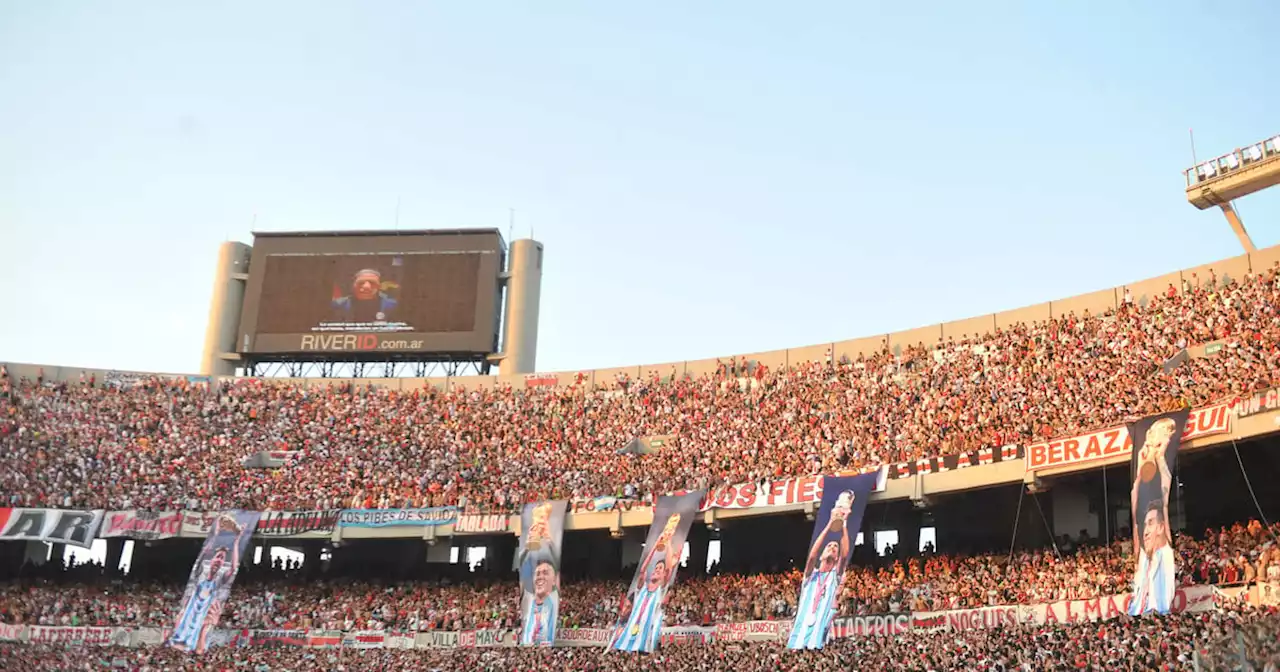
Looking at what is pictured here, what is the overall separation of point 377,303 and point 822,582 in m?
29.8

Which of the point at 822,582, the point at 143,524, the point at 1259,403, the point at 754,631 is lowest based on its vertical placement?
the point at 754,631

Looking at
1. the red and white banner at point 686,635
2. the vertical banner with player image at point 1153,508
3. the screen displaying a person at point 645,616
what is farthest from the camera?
the red and white banner at point 686,635

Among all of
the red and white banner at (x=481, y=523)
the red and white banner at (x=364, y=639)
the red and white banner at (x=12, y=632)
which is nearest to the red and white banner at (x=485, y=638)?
the red and white banner at (x=364, y=639)

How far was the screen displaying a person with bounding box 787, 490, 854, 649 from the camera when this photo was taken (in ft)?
105

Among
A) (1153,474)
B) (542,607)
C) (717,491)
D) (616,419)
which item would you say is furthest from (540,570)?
(1153,474)

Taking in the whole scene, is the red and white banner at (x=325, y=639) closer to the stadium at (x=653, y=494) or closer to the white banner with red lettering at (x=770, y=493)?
the stadium at (x=653, y=494)

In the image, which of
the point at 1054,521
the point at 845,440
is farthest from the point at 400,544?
the point at 1054,521

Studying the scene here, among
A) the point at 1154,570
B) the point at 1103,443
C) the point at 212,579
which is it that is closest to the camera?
the point at 1154,570

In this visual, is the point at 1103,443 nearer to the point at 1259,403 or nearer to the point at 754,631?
the point at 1259,403

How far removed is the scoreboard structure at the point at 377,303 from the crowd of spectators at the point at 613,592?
11011mm

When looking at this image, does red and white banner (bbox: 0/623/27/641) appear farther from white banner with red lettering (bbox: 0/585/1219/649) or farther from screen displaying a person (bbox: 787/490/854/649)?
screen displaying a person (bbox: 787/490/854/649)

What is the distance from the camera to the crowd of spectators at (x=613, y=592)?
29531mm

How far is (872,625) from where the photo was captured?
34.8m

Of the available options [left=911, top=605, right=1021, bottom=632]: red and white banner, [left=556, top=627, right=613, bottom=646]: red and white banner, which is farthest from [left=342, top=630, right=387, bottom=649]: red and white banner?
[left=911, top=605, right=1021, bottom=632]: red and white banner
